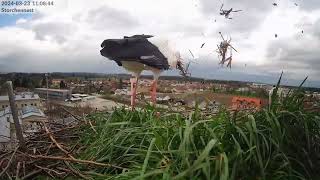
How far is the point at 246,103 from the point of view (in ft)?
7.82

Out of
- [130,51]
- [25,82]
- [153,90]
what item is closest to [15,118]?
[130,51]

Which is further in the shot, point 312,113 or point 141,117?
point 141,117

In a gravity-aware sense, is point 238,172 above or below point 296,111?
below

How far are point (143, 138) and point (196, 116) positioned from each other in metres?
0.24

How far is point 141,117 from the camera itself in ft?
7.97

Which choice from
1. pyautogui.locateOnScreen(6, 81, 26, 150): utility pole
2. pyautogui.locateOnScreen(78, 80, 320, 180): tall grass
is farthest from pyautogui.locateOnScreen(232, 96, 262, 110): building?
pyautogui.locateOnScreen(6, 81, 26, 150): utility pole

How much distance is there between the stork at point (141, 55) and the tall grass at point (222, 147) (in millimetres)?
1024

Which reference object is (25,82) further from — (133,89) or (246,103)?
(246,103)

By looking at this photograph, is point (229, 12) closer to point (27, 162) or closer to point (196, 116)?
point (196, 116)

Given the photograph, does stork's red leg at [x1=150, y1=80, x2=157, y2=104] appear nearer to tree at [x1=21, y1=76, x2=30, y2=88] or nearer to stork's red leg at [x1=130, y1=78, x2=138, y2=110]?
stork's red leg at [x1=130, y1=78, x2=138, y2=110]

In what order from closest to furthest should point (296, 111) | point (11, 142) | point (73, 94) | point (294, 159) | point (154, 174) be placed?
point (154, 174) < point (294, 159) < point (296, 111) < point (11, 142) < point (73, 94)

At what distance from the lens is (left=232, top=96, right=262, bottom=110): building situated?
7.27ft

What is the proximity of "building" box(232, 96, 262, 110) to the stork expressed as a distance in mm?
771

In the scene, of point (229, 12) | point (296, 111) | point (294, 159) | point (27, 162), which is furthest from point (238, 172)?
point (229, 12)
